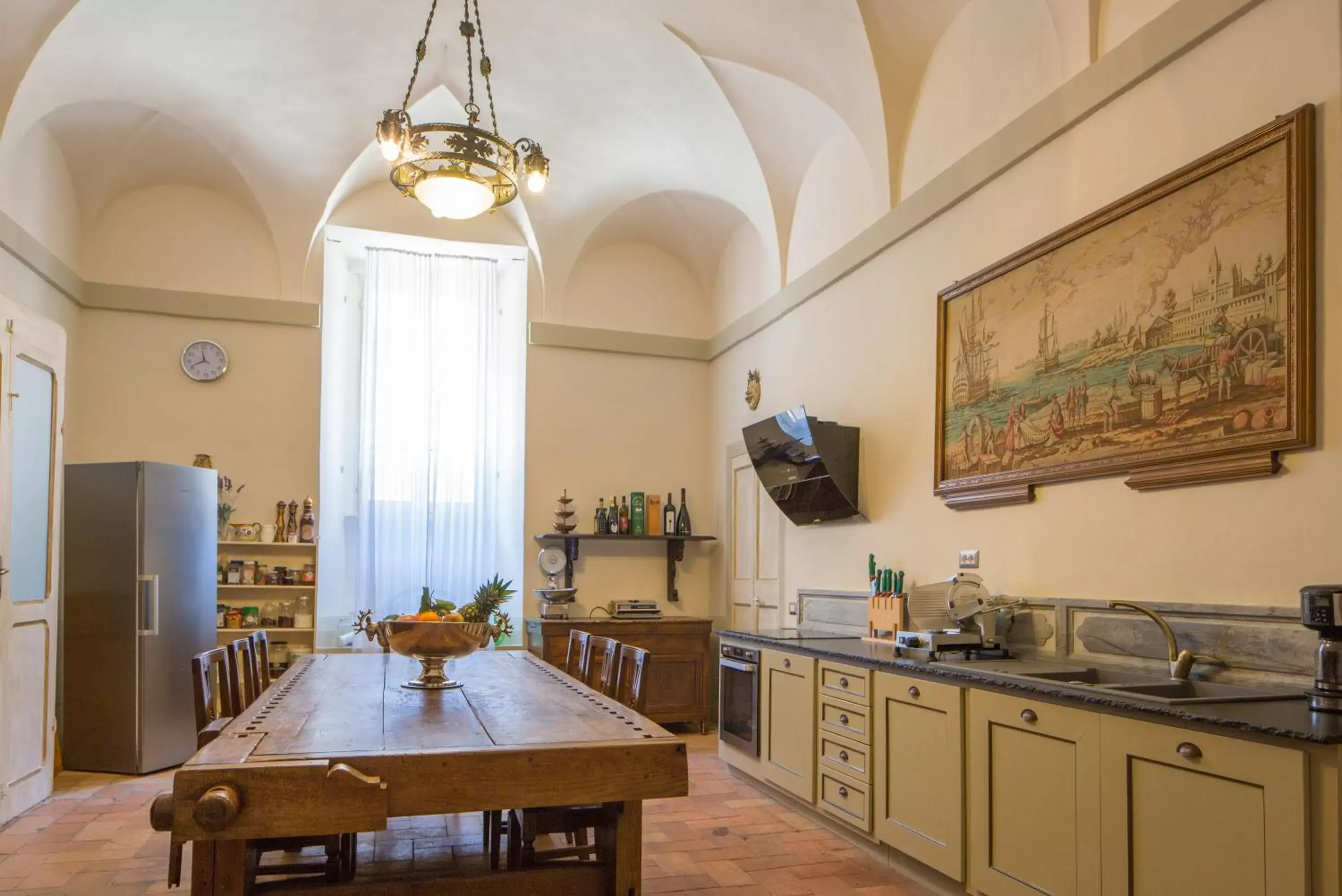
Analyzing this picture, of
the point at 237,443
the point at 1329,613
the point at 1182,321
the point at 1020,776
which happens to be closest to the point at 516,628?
the point at 237,443

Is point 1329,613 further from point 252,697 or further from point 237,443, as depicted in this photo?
point 237,443

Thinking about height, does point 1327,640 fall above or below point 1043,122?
below

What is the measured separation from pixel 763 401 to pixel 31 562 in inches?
182

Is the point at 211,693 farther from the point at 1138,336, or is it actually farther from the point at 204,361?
the point at 204,361

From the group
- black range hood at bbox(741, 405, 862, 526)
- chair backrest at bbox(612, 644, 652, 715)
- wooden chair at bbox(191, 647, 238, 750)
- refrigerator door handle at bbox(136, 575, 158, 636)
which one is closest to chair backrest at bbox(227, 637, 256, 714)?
wooden chair at bbox(191, 647, 238, 750)

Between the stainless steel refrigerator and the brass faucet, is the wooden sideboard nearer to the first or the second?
the stainless steel refrigerator

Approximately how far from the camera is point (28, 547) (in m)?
4.96

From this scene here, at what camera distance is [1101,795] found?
283cm

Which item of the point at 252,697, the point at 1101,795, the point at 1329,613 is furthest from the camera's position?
the point at 252,697

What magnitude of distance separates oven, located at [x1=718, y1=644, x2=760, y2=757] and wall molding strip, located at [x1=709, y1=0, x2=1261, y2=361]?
2.37m

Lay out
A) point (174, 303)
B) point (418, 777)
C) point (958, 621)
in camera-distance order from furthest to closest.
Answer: point (174, 303) < point (958, 621) < point (418, 777)

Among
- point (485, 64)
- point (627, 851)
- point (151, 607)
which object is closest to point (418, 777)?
point (627, 851)

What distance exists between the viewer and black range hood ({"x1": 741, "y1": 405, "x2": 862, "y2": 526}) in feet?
18.0

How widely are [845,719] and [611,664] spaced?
1296 mm
